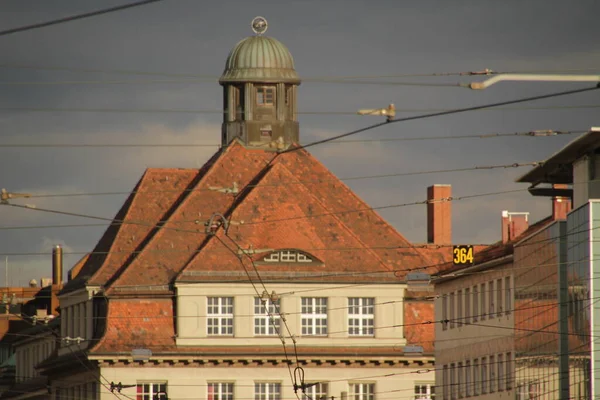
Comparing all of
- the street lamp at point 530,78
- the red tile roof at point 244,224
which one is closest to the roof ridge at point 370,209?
the red tile roof at point 244,224

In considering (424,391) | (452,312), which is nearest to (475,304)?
(452,312)

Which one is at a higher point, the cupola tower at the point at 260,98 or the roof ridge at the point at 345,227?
the cupola tower at the point at 260,98

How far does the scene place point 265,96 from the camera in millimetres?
128875

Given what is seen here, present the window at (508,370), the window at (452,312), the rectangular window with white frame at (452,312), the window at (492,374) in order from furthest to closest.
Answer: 1. the window at (452,312)
2. the rectangular window with white frame at (452,312)
3. the window at (492,374)
4. the window at (508,370)

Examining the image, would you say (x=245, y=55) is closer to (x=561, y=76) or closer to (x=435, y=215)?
(x=435, y=215)

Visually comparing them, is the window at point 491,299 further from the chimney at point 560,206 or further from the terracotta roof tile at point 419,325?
the terracotta roof tile at point 419,325

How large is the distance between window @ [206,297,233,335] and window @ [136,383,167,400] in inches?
168

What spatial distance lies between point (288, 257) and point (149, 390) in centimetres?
1019

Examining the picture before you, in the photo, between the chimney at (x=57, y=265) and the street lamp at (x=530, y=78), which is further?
the chimney at (x=57, y=265)

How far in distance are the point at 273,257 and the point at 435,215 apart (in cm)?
1304

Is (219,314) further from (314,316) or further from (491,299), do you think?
(491,299)

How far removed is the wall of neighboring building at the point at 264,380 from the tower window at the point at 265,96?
1746 cm

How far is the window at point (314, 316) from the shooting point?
120m

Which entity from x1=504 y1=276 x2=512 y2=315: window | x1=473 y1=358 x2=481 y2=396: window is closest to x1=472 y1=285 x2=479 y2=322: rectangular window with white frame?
x1=473 y1=358 x2=481 y2=396: window
